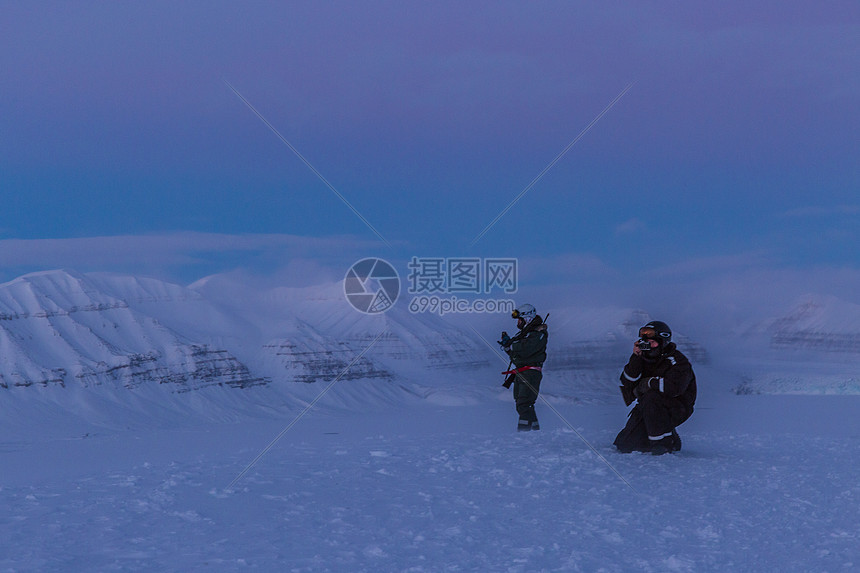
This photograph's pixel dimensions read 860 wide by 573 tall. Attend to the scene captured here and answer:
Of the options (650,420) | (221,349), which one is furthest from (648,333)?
(221,349)

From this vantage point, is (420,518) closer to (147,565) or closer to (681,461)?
(147,565)

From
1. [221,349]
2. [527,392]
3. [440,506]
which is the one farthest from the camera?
[221,349]

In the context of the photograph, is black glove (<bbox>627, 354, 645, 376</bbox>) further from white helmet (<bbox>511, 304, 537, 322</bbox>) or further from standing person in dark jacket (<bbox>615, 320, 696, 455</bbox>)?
white helmet (<bbox>511, 304, 537, 322</bbox>)

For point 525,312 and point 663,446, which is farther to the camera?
point 525,312

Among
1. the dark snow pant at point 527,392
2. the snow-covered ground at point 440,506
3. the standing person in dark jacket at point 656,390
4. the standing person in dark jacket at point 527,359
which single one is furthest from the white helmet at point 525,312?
the standing person in dark jacket at point 656,390

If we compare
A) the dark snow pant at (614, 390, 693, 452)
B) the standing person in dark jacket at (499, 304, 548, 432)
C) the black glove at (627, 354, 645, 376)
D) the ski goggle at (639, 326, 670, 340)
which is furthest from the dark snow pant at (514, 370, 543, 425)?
the ski goggle at (639, 326, 670, 340)

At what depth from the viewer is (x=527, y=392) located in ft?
38.6

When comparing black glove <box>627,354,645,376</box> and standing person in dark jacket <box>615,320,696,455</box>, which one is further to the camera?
black glove <box>627,354,645,376</box>

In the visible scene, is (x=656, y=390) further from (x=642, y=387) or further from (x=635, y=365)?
(x=635, y=365)

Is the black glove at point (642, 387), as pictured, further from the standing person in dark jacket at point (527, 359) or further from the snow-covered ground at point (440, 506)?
the standing person in dark jacket at point (527, 359)

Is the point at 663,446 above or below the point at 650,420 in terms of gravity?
below

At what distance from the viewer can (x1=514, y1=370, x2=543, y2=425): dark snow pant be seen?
38.3 feet

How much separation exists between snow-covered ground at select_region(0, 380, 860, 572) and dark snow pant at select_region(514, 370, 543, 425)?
2.46 ft

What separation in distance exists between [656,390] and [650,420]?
371 millimetres
